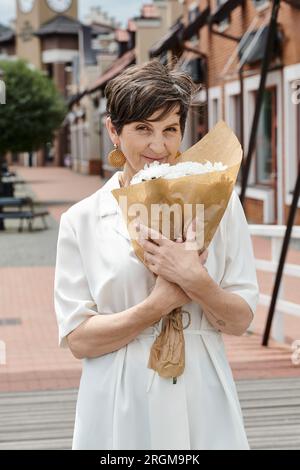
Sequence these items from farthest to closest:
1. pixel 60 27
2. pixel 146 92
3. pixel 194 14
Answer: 1. pixel 60 27
2. pixel 194 14
3. pixel 146 92

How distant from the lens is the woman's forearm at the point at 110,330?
79.0 inches

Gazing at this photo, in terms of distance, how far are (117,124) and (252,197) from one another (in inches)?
684

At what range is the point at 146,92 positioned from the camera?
2033 millimetres

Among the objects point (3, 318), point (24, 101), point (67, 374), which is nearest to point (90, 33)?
point (24, 101)

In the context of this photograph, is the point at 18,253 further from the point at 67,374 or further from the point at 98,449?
the point at 98,449

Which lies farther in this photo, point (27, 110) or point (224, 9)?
point (27, 110)

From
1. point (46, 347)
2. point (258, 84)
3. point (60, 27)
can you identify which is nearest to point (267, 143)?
point (258, 84)

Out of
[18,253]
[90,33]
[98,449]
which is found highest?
[90,33]

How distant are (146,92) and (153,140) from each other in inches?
4.1

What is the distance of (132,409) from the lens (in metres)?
2.06

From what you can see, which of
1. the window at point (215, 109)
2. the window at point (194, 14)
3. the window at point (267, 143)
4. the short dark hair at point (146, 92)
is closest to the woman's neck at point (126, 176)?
the short dark hair at point (146, 92)

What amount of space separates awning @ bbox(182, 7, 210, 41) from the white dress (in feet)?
62.0

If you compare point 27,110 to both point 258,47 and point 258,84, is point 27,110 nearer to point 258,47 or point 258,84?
point 258,47

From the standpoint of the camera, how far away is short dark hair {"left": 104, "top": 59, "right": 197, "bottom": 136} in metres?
2.04
